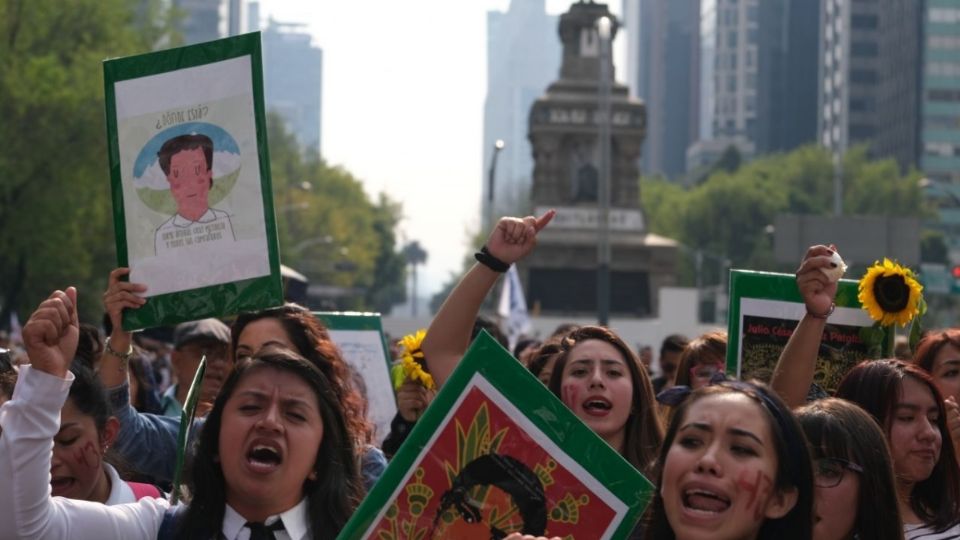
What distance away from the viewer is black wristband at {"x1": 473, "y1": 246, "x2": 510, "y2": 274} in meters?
5.74

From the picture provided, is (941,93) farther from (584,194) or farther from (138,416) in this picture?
(138,416)

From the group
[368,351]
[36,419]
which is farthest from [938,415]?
[368,351]

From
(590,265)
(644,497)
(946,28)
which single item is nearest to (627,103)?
(590,265)

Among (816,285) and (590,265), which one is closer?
(816,285)

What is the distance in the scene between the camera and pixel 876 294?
704cm

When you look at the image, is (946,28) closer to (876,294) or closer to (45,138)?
(45,138)

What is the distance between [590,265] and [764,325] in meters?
42.0

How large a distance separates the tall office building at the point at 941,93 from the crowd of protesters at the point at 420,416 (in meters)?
113

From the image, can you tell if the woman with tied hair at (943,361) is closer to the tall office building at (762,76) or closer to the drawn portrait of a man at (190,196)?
the drawn portrait of a man at (190,196)

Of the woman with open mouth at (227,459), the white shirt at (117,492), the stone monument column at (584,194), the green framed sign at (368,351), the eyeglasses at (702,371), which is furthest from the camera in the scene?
the stone monument column at (584,194)

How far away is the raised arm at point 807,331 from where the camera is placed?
234 inches

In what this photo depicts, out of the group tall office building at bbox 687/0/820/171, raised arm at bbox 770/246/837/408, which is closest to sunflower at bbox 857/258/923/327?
raised arm at bbox 770/246/837/408

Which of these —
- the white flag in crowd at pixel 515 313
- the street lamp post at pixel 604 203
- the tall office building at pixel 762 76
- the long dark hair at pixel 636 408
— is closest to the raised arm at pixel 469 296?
the long dark hair at pixel 636 408

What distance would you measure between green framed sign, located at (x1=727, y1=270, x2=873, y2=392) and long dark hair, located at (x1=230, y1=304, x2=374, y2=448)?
56.9 inches
